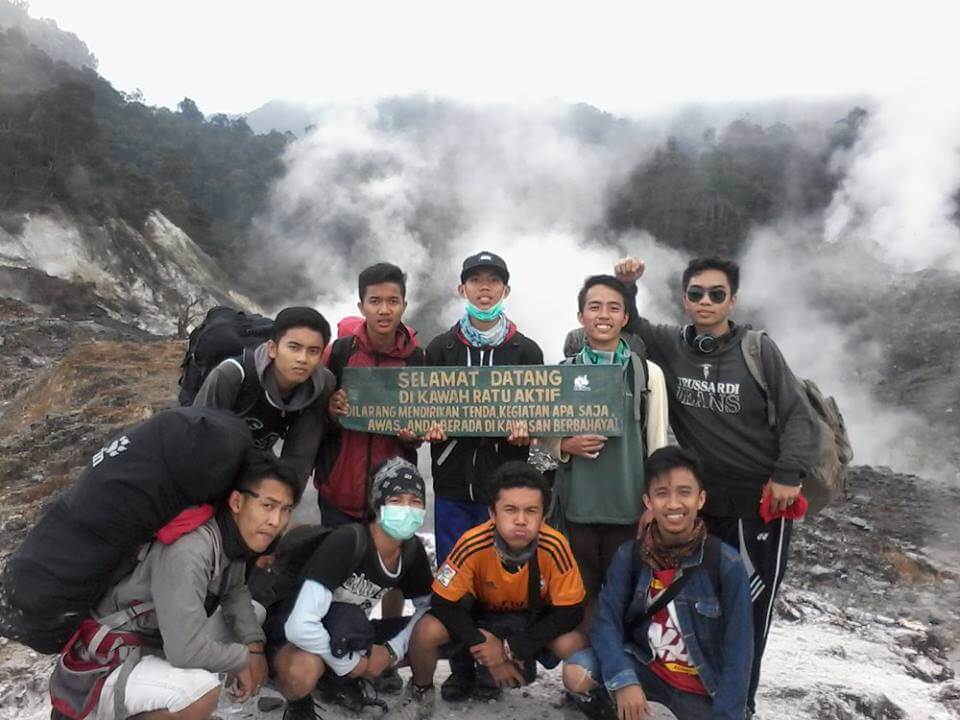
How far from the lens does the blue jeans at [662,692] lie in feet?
8.25

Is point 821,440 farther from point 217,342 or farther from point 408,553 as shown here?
point 217,342

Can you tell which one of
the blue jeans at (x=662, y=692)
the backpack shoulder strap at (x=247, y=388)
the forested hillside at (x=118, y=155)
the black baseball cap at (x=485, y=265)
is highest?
the forested hillside at (x=118, y=155)

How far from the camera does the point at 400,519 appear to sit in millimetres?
2764

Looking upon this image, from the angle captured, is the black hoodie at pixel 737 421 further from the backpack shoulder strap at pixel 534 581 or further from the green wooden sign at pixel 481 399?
the backpack shoulder strap at pixel 534 581

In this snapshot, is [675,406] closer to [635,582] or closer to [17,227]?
[635,582]

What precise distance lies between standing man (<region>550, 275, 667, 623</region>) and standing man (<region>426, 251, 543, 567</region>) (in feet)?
1.17

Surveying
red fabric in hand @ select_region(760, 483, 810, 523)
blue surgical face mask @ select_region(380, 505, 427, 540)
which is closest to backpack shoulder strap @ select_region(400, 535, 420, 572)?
blue surgical face mask @ select_region(380, 505, 427, 540)

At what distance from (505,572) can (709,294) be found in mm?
1463

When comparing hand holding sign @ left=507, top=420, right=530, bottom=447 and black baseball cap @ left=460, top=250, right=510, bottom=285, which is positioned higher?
black baseball cap @ left=460, top=250, right=510, bottom=285

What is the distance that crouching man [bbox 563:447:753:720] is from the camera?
97.7 inches

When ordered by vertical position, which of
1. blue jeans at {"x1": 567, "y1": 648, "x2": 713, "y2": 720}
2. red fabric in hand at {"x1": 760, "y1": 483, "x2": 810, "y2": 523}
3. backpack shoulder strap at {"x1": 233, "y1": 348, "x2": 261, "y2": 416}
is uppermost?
backpack shoulder strap at {"x1": 233, "y1": 348, "x2": 261, "y2": 416}

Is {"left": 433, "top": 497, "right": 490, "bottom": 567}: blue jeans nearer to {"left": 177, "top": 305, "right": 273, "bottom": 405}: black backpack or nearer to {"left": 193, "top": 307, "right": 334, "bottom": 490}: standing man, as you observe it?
{"left": 193, "top": 307, "right": 334, "bottom": 490}: standing man

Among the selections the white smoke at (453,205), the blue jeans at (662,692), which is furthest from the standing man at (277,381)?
the white smoke at (453,205)

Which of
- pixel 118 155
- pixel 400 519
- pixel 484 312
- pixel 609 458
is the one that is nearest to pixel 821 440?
pixel 609 458
